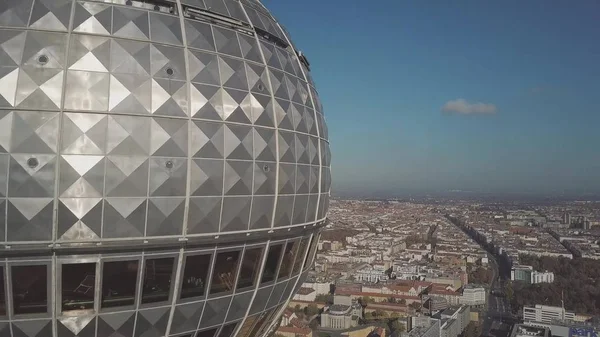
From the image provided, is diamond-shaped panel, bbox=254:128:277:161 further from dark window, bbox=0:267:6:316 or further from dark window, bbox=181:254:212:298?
dark window, bbox=0:267:6:316

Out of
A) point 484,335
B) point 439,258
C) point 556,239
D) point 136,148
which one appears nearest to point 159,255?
point 136,148

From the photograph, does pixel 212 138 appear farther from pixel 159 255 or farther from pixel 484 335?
pixel 484 335

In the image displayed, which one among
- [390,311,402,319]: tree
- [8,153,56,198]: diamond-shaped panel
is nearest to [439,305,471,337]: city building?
[390,311,402,319]: tree

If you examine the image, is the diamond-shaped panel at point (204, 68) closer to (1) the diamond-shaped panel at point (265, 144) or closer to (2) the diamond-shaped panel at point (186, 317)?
(1) the diamond-shaped panel at point (265, 144)

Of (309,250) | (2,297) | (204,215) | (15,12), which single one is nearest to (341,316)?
(309,250)

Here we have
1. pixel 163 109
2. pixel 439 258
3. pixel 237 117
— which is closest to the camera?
pixel 163 109
